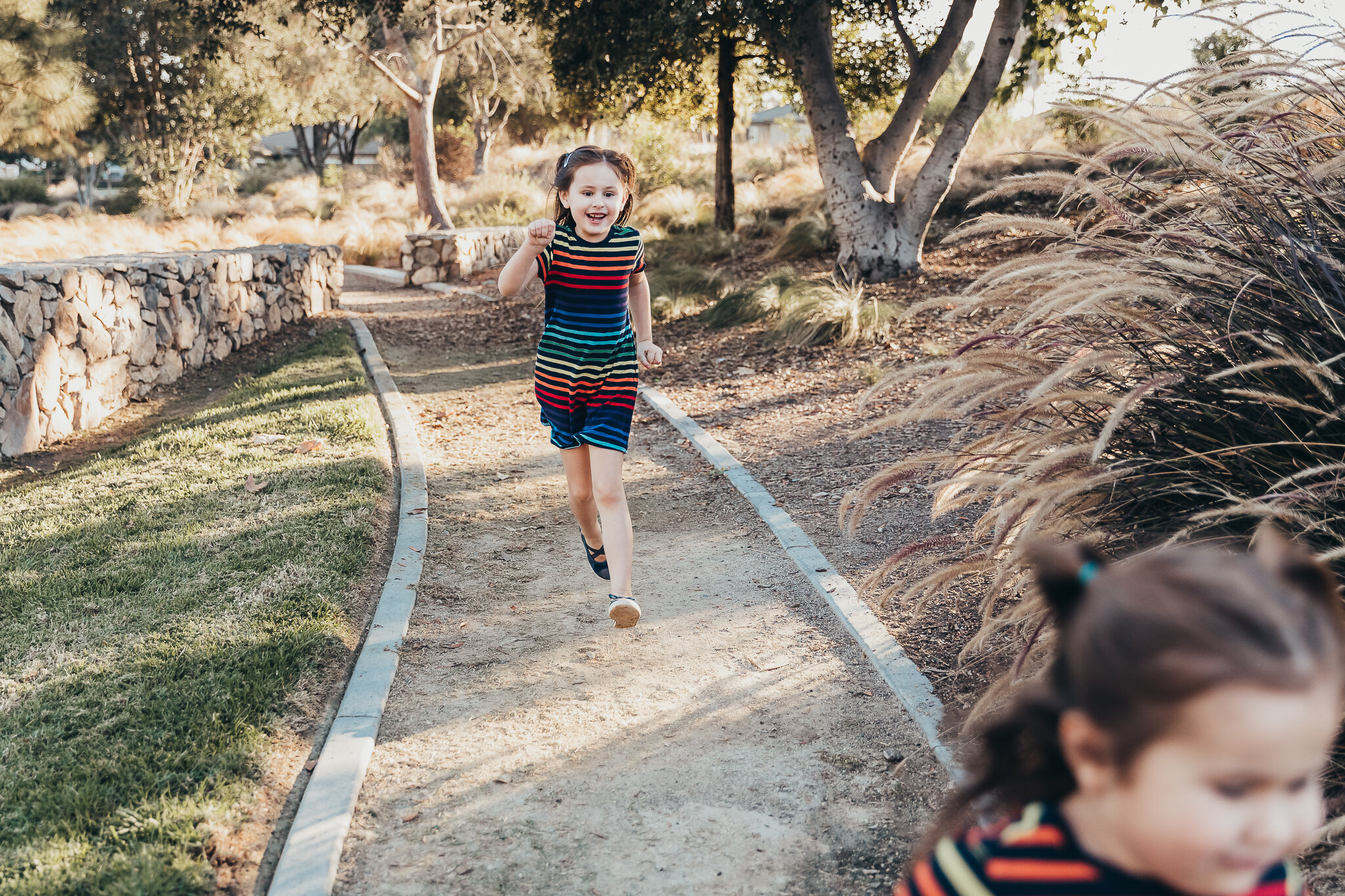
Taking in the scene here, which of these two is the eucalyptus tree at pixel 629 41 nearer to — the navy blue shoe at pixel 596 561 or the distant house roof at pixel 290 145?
the navy blue shoe at pixel 596 561

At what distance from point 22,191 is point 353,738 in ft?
127

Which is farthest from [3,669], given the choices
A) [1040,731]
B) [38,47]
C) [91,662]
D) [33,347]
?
[38,47]

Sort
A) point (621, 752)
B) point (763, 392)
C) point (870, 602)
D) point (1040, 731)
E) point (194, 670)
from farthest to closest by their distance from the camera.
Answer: point (763, 392), point (870, 602), point (194, 670), point (621, 752), point (1040, 731)

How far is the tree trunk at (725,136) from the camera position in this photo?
1541 cm

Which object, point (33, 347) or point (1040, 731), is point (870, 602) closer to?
point (1040, 731)

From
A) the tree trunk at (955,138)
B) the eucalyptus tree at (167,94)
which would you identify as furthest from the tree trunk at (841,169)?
the eucalyptus tree at (167,94)

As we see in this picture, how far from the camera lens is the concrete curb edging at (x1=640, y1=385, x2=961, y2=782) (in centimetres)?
357

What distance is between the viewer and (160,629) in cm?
407

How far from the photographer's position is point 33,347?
→ 7422mm

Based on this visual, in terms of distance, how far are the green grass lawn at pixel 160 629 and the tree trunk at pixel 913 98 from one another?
7.24m

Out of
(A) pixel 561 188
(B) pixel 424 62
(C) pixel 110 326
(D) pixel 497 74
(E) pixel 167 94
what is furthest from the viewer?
(D) pixel 497 74

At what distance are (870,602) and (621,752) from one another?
5.32 ft

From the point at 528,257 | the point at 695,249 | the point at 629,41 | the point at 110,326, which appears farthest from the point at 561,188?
the point at 695,249

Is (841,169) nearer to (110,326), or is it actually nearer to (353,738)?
(110,326)
